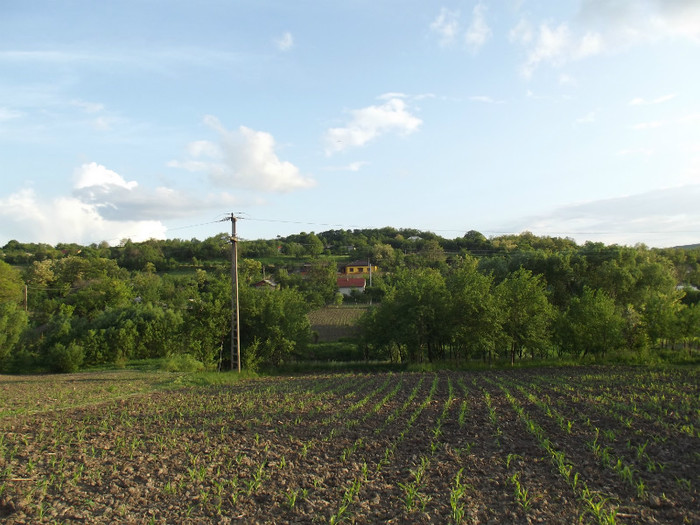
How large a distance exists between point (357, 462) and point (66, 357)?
34.8 metres

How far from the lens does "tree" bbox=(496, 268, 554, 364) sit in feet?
125

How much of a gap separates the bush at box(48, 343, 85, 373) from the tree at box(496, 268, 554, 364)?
1314 inches

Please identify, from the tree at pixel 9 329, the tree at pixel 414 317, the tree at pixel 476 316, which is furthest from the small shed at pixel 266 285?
the tree at pixel 9 329

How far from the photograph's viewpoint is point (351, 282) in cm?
9394

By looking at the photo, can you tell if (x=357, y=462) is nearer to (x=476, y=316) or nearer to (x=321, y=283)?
(x=476, y=316)

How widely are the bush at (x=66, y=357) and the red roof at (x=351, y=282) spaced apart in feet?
192

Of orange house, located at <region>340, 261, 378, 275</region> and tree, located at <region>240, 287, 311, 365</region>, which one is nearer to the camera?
tree, located at <region>240, 287, 311, 365</region>

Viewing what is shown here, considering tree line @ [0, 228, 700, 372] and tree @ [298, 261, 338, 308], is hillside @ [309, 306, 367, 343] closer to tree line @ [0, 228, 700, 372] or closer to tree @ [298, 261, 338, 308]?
tree @ [298, 261, 338, 308]

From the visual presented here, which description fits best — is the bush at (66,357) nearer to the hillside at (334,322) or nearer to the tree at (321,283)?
the hillside at (334,322)

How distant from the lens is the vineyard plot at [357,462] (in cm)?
707

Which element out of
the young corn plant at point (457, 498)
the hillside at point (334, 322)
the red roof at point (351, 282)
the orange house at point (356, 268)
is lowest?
the hillside at point (334, 322)

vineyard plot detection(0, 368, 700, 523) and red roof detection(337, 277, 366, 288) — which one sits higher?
red roof detection(337, 277, 366, 288)

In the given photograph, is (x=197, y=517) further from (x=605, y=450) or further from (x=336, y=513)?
(x=605, y=450)

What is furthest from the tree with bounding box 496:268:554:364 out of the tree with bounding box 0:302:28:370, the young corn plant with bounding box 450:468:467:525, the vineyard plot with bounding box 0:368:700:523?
the tree with bounding box 0:302:28:370
